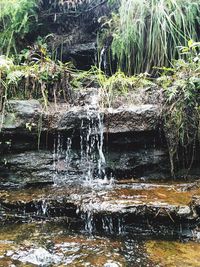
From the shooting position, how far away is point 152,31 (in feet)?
17.5

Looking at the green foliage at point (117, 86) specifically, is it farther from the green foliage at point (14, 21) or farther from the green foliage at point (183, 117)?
the green foliage at point (14, 21)

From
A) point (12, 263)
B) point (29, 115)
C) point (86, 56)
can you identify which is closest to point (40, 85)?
point (29, 115)

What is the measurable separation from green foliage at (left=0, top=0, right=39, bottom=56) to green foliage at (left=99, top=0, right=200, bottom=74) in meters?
1.59

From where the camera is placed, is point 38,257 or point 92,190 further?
point 92,190

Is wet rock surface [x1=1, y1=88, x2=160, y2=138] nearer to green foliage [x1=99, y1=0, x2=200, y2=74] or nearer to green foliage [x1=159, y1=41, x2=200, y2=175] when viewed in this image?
Answer: green foliage [x1=159, y1=41, x2=200, y2=175]

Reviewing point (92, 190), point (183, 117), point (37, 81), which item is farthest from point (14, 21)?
point (92, 190)

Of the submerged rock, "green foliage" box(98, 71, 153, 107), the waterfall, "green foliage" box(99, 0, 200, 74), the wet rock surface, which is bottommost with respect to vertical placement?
the submerged rock

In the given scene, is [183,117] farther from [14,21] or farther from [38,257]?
[14,21]

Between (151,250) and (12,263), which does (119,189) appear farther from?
(12,263)

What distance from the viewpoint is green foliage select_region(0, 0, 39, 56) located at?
18.9ft

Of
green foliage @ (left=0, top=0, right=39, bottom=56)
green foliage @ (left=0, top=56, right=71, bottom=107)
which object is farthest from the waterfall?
green foliage @ (left=0, top=0, right=39, bottom=56)

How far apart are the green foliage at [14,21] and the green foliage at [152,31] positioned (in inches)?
62.5

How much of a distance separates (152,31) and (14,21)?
234cm

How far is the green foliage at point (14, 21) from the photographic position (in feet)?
18.9
